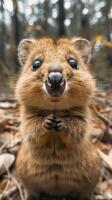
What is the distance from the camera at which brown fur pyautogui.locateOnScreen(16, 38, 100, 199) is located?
427 centimetres

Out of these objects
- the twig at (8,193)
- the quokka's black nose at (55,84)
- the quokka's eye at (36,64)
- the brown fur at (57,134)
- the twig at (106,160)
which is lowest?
the twig at (8,193)

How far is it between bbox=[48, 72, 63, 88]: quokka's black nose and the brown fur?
0.29 m

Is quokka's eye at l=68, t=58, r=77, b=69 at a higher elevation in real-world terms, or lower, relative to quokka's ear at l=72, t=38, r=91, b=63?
lower

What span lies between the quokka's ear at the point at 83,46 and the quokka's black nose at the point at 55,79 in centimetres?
146

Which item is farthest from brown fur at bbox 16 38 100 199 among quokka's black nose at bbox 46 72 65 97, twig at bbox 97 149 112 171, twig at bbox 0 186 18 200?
twig at bbox 97 149 112 171

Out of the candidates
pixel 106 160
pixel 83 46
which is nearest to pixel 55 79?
pixel 83 46

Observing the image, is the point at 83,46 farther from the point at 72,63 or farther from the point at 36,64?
the point at 36,64

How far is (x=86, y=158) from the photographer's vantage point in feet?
15.1

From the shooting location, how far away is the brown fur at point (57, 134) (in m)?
4.27

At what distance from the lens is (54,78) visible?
376cm

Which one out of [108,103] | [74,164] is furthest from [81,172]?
[108,103]

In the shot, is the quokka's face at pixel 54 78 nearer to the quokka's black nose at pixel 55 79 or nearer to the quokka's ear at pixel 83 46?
the quokka's black nose at pixel 55 79

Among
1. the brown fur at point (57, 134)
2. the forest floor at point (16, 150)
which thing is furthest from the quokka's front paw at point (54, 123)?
the forest floor at point (16, 150)

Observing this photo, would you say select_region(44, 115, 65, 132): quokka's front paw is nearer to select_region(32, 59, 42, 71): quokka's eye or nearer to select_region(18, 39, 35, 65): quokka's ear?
select_region(32, 59, 42, 71): quokka's eye
